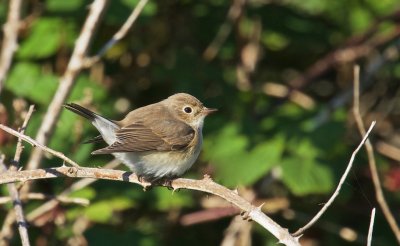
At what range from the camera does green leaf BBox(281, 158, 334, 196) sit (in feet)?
22.2

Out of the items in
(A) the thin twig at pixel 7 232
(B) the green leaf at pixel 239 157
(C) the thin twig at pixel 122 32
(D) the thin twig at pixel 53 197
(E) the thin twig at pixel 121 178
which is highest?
(C) the thin twig at pixel 122 32

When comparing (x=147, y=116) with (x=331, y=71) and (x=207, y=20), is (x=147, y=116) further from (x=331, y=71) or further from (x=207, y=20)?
(x=331, y=71)

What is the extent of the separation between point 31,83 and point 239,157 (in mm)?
2184

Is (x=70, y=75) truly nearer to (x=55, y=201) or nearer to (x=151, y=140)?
(x=151, y=140)

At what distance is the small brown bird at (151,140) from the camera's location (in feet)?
18.9

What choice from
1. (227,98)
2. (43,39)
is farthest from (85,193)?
(227,98)

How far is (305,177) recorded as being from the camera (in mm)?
6867

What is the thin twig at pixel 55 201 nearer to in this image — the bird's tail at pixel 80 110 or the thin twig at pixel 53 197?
the thin twig at pixel 53 197

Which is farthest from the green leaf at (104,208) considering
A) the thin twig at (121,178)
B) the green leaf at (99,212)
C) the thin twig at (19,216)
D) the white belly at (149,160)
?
the thin twig at (121,178)

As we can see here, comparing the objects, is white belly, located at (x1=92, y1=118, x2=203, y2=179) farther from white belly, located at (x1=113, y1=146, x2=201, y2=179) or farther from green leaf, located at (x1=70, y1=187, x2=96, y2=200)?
green leaf, located at (x1=70, y1=187, x2=96, y2=200)

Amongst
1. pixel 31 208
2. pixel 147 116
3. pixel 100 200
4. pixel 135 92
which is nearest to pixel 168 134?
pixel 147 116

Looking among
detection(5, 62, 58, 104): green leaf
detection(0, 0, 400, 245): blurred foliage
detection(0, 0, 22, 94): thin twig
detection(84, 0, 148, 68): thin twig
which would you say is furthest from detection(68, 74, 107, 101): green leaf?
detection(84, 0, 148, 68): thin twig

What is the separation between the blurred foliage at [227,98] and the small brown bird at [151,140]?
0.47 m

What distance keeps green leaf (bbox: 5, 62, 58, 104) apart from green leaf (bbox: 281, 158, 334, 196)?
7.92ft
